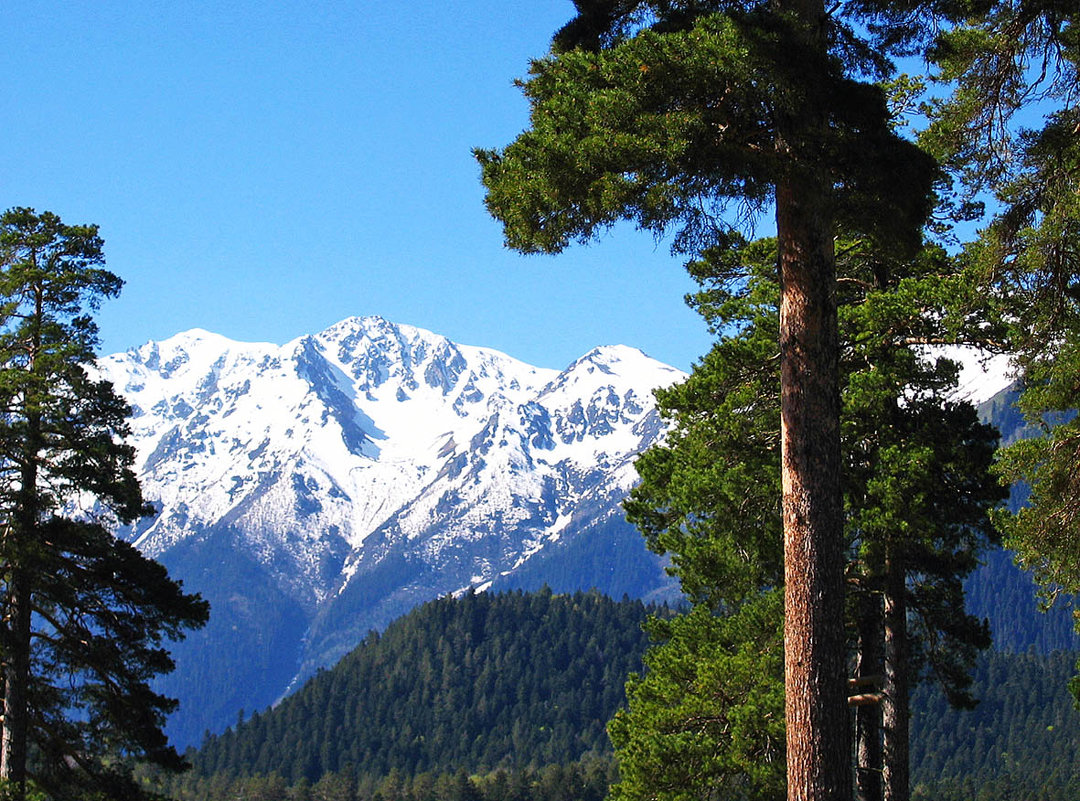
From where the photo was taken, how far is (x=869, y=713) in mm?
20141

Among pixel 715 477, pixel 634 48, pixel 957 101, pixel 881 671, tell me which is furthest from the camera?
pixel 881 671

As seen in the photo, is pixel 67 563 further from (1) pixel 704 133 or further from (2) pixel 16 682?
(1) pixel 704 133

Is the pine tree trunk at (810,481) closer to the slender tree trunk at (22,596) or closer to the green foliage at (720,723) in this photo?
the green foliage at (720,723)

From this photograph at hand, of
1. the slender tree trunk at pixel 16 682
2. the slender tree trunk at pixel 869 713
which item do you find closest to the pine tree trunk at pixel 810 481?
the slender tree trunk at pixel 869 713

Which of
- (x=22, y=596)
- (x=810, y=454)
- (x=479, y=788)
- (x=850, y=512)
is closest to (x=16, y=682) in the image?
(x=22, y=596)

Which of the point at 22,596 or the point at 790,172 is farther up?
the point at 790,172

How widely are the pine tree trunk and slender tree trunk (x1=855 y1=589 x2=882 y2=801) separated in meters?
8.97

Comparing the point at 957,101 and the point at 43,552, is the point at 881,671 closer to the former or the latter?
the point at 957,101

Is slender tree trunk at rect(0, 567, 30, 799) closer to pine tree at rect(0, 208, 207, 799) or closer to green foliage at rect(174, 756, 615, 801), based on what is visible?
pine tree at rect(0, 208, 207, 799)

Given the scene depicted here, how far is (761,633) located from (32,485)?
1326cm

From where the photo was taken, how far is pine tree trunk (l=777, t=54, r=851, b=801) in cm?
1118

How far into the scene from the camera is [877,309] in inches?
739

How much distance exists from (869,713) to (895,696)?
1446 mm

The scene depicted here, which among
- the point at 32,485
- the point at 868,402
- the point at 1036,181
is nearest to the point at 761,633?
the point at 868,402
